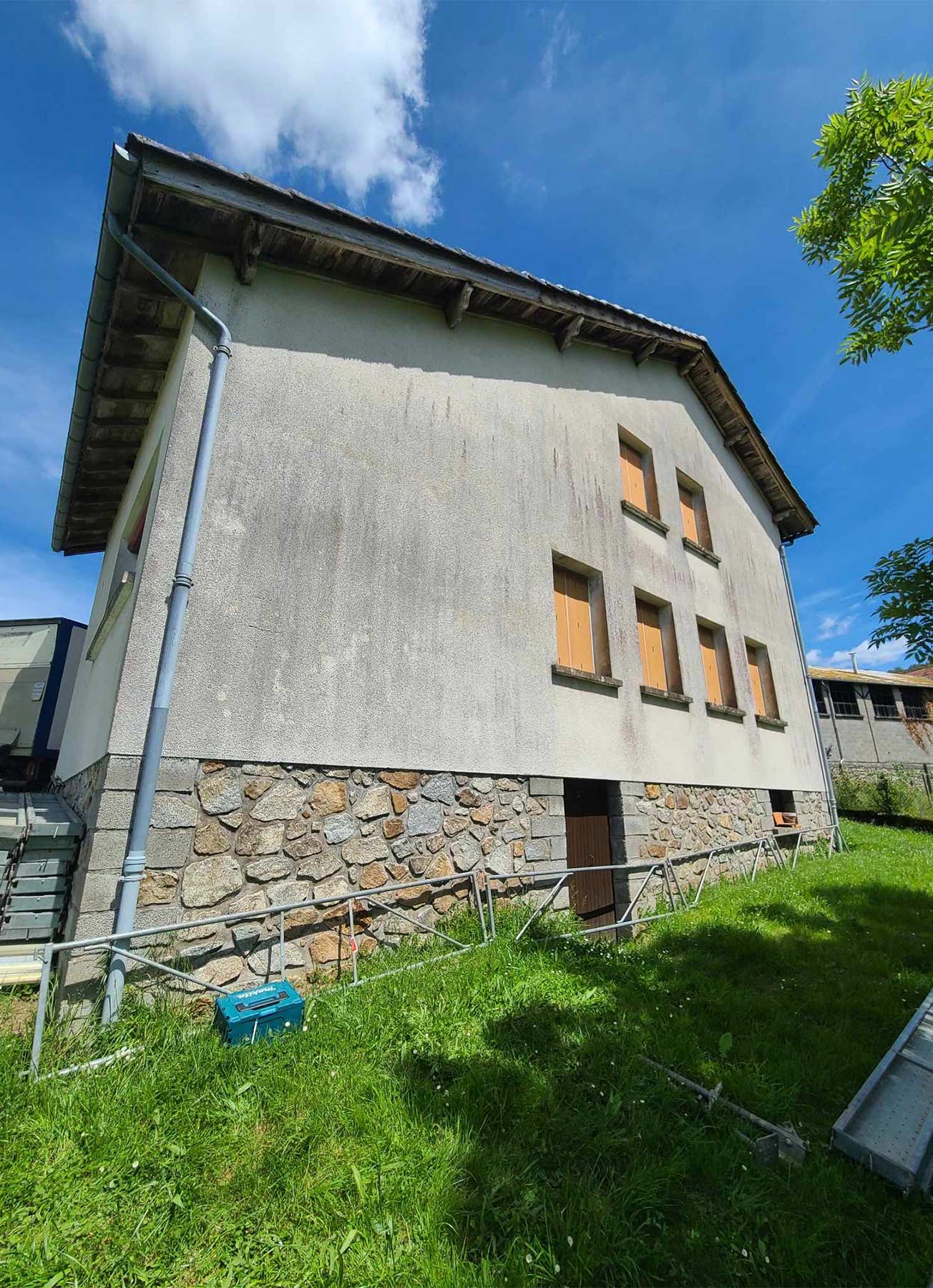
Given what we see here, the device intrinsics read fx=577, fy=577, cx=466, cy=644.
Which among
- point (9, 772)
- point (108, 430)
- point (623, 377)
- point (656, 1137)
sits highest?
point (623, 377)

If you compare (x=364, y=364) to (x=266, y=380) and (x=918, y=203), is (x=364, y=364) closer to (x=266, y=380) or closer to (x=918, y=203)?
(x=266, y=380)

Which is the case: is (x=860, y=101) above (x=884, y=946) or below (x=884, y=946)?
above

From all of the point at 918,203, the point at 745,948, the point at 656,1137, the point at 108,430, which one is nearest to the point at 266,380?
the point at 108,430

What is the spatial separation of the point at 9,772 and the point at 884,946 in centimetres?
1266

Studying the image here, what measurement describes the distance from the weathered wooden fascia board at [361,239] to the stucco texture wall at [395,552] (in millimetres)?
532

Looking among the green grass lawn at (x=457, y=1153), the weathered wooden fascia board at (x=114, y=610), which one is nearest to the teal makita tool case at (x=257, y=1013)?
the green grass lawn at (x=457, y=1153)

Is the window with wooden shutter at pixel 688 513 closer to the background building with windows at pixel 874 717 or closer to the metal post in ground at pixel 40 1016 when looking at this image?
the metal post in ground at pixel 40 1016

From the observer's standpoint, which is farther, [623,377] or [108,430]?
[623,377]

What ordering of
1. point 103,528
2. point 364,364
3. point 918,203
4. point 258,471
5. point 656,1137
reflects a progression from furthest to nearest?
point 103,528 → point 364,364 → point 258,471 → point 918,203 → point 656,1137

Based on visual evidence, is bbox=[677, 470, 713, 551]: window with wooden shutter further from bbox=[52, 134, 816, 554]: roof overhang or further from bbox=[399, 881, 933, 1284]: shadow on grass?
bbox=[399, 881, 933, 1284]: shadow on grass

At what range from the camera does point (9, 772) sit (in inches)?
392

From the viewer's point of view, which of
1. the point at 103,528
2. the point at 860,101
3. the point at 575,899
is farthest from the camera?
the point at 103,528

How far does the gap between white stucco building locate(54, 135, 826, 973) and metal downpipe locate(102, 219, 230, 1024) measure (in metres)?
0.10

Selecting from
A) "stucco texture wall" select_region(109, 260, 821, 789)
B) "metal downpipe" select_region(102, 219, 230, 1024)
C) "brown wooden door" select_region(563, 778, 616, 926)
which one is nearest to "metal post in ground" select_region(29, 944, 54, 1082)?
"metal downpipe" select_region(102, 219, 230, 1024)
